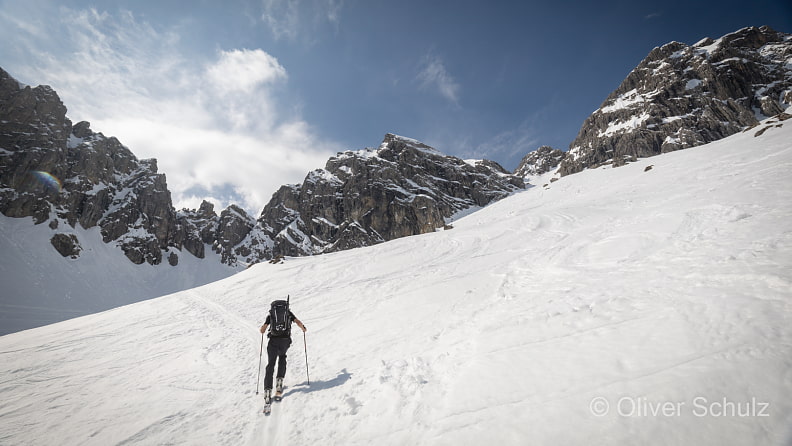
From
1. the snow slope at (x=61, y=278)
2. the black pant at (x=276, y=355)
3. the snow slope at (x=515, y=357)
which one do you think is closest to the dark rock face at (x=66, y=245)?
the snow slope at (x=61, y=278)

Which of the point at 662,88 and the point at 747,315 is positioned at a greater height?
the point at 662,88

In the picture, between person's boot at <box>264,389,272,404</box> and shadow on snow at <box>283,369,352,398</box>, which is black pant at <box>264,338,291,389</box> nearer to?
person's boot at <box>264,389,272,404</box>

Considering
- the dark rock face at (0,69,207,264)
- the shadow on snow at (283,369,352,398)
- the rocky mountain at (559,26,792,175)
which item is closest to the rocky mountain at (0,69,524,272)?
the dark rock face at (0,69,207,264)

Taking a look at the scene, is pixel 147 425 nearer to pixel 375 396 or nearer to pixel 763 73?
pixel 375 396

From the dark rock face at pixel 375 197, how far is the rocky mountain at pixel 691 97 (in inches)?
1867

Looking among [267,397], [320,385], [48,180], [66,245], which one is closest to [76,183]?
[48,180]

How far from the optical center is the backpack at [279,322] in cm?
710

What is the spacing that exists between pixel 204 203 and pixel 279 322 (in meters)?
174

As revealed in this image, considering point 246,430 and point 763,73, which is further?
point 763,73

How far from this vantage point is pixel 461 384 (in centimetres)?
519

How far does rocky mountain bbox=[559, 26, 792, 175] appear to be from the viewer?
96188 millimetres

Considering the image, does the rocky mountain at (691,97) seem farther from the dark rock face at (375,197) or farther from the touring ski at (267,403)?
the touring ski at (267,403)

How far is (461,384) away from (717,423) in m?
3.30

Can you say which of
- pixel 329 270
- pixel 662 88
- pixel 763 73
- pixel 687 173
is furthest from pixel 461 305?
pixel 763 73
